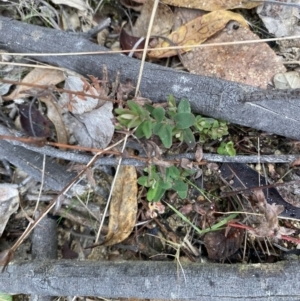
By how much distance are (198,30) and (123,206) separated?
36.4 inches

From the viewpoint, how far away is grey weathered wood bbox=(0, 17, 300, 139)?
1757mm

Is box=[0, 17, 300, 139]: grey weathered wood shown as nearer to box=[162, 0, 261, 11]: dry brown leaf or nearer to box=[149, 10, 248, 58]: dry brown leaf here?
box=[149, 10, 248, 58]: dry brown leaf

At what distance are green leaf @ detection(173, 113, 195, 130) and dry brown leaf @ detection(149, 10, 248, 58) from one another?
1.48 feet

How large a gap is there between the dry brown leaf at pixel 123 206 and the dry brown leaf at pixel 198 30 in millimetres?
603

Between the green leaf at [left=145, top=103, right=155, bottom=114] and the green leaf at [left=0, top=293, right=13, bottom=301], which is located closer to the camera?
the green leaf at [left=145, top=103, right=155, bottom=114]

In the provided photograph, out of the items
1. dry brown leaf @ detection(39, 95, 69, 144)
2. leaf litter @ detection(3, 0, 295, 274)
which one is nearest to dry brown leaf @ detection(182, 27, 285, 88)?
leaf litter @ detection(3, 0, 295, 274)

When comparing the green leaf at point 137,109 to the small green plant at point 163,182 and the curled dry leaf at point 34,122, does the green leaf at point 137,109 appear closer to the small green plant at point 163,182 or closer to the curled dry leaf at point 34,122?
the small green plant at point 163,182

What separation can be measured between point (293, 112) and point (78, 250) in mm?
1252

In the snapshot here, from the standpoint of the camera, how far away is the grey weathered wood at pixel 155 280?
1738 millimetres

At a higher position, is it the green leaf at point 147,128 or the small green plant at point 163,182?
the green leaf at point 147,128

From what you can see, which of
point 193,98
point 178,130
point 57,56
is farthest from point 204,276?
point 57,56

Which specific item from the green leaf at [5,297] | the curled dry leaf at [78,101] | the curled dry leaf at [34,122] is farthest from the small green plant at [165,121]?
the green leaf at [5,297]

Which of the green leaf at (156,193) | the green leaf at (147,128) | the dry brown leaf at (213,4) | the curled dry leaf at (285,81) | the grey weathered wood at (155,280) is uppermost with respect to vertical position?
the dry brown leaf at (213,4)

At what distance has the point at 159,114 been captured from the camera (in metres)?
1.69
